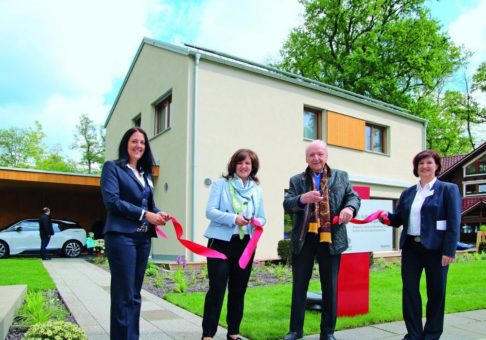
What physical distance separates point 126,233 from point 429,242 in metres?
2.68

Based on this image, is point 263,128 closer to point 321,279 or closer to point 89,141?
point 321,279

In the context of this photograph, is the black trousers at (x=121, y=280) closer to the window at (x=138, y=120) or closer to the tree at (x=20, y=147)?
the window at (x=138, y=120)

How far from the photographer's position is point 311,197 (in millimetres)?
3902

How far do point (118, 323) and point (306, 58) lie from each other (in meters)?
28.4

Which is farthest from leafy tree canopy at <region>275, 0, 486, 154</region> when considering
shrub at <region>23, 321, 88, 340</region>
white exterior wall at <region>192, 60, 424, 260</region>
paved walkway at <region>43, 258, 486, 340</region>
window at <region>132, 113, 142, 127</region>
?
shrub at <region>23, 321, 88, 340</region>

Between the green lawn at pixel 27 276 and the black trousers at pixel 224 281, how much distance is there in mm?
4454

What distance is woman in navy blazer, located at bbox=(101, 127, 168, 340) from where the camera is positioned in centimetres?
331

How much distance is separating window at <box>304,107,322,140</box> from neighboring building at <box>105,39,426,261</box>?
0.11 ft

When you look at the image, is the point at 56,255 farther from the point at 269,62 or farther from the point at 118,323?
the point at 269,62

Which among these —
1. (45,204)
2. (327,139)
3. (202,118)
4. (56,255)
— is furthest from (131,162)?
(45,204)

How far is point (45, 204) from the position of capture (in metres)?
20.5

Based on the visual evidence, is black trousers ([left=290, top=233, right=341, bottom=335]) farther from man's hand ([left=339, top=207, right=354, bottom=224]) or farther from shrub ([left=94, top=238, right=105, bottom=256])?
shrub ([left=94, top=238, right=105, bottom=256])

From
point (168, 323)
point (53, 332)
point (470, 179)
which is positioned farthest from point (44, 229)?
point (470, 179)

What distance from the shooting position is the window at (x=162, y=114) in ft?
44.5
